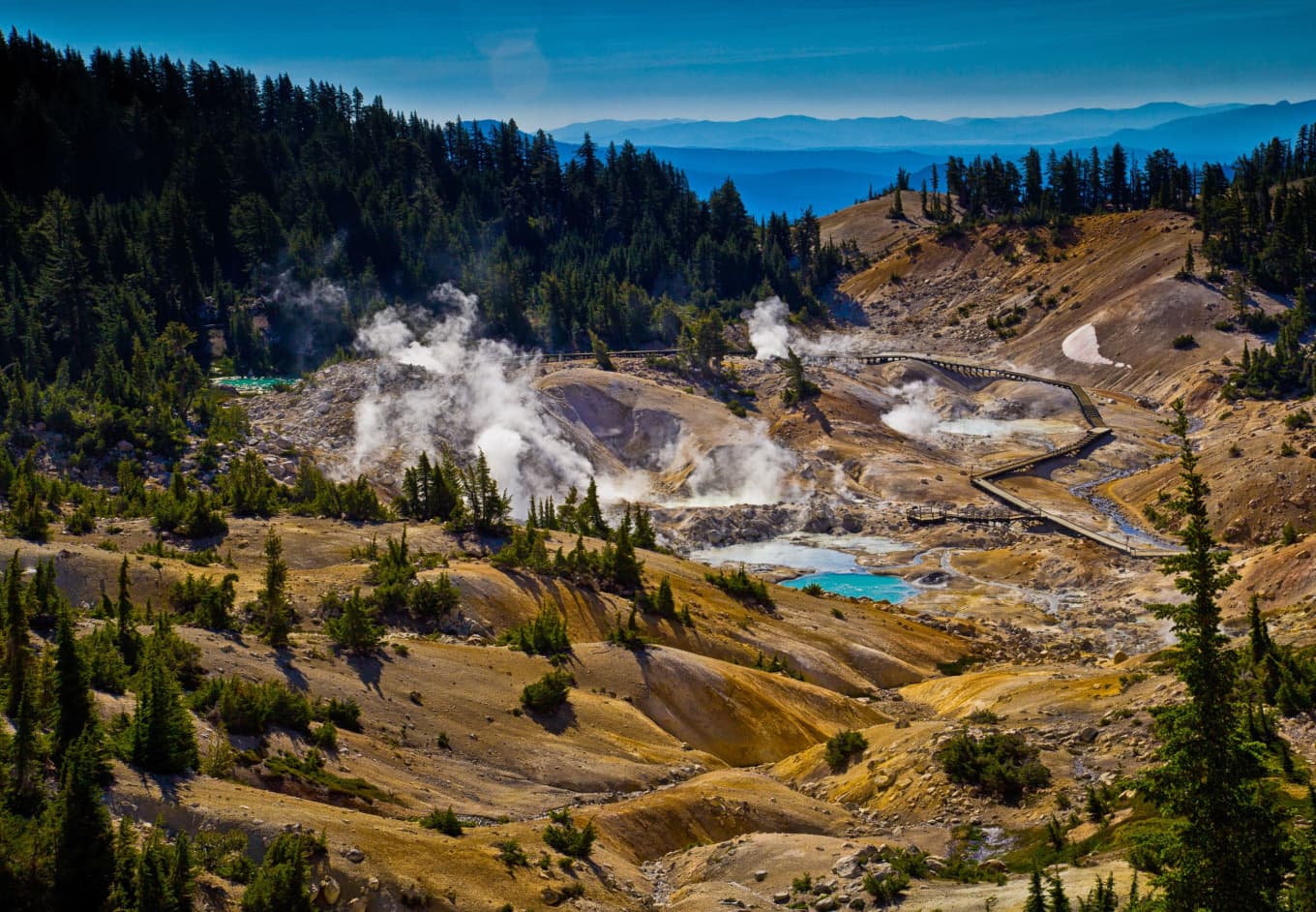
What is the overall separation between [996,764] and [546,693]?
47.2 ft

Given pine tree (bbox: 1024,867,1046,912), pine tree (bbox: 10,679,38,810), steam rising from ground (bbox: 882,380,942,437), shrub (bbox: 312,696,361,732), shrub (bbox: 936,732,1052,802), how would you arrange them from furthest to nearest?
steam rising from ground (bbox: 882,380,942,437) < shrub (bbox: 312,696,361,732) < shrub (bbox: 936,732,1052,802) < pine tree (bbox: 10,679,38,810) < pine tree (bbox: 1024,867,1046,912)

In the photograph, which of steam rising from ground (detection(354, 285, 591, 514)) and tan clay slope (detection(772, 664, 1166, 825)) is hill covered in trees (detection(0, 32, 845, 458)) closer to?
steam rising from ground (detection(354, 285, 591, 514))

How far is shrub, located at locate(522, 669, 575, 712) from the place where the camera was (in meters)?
38.9

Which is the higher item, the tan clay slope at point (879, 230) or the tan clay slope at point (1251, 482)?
the tan clay slope at point (879, 230)

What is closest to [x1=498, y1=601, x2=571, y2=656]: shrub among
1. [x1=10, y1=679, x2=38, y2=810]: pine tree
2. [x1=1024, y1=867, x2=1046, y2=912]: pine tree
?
[x1=10, y1=679, x2=38, y2=810]: pine tree

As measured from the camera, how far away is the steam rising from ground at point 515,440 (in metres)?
89.1

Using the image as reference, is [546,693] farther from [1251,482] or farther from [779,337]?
[779,337]

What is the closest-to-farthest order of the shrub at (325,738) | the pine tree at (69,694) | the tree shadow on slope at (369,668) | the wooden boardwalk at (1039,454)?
the pine tree at (69,694)
the shrub at (325,738)
the tree shadow on slope at (369,668)
the wooden boardwalk at (1039,454)

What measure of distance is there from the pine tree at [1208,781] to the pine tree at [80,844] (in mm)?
17228

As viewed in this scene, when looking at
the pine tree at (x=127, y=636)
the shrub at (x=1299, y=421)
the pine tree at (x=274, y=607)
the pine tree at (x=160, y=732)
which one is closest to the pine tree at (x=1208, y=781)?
the pine tree at (x=160, y=732)

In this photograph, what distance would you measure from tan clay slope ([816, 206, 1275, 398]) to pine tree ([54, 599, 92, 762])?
11536 cm

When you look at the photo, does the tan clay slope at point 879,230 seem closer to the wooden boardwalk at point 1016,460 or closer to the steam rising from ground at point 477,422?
the wooden boardwalk at point 1016,460

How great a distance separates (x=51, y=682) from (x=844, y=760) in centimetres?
2459

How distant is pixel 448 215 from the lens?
14562 cm
